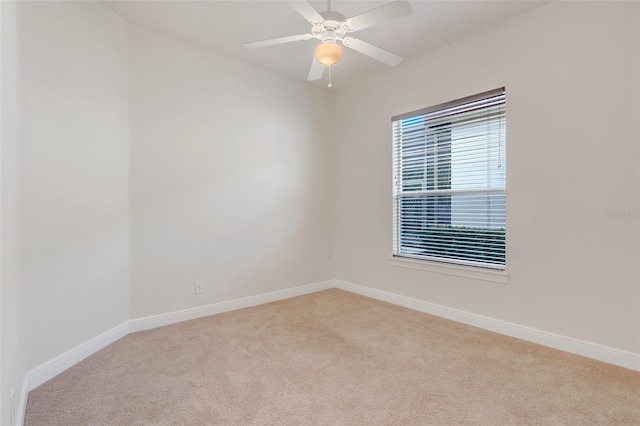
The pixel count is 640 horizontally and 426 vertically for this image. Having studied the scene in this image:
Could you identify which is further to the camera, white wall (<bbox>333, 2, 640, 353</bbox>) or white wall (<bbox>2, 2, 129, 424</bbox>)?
white wall (<bbox>333, 2, 640, 353</bbox>)

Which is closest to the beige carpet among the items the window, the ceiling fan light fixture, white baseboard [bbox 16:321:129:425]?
white baseboard [bbox 16:321:129:425]

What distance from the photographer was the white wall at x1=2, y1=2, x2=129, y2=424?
6.28 ft

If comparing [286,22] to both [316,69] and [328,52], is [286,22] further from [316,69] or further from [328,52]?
[328,52]

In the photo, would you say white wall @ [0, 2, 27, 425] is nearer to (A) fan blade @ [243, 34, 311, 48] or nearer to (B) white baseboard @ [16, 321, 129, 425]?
(B) white baseboard @ [16, 321, 129, 425]

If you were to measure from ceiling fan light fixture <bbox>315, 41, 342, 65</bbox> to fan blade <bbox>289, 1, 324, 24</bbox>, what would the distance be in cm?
14

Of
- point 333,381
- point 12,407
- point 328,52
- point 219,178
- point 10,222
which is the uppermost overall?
point 328,52

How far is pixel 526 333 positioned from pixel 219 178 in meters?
3.22

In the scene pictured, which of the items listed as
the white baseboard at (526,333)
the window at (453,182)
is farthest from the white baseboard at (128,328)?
the window at (453,182)

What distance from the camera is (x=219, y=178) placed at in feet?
11.2

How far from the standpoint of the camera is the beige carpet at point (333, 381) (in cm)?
175

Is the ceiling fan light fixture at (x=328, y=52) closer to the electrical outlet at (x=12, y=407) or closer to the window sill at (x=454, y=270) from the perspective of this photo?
the window sill at (x=454, y=270)

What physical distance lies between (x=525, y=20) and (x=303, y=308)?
3409 millimetres

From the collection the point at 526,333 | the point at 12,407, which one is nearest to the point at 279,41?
the point at 12,407

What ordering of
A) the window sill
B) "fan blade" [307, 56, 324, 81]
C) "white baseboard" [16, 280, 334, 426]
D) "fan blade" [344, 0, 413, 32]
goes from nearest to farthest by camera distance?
"fan blade" [344, 0, 413, 32]
"white baseboard" [16, 280, 334, 426]
"fan blade" [307, 56, 324, 81]
the window sill
